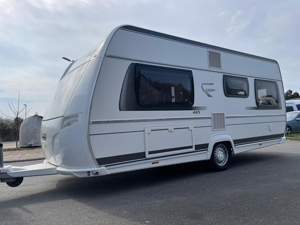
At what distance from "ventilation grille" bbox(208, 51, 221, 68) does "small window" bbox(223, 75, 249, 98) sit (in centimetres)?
39

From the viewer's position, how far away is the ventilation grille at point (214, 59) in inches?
267

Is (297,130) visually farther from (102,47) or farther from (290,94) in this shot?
(290,94)

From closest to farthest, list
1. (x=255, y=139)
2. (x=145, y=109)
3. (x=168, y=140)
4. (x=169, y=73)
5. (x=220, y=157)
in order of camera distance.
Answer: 1. (x=145, y=109)
2. (x=168, y=140)
3. (x=169, y=73)
4. (x=220, y=157)
5. (x=255, y=139)

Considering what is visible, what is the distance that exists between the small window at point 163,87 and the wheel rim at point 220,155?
59.5 inches

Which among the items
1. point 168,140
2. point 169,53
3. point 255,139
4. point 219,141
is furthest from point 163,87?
point 255,139

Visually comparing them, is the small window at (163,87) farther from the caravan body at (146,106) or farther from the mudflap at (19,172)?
the mudflap at (19,172)

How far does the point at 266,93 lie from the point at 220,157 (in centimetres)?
277

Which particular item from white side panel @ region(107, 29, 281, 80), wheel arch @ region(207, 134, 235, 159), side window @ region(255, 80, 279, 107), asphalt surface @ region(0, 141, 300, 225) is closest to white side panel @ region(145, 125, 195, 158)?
wheel arch @ region(207, 134, 235, 159)

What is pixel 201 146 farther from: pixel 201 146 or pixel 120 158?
pixel 120 158

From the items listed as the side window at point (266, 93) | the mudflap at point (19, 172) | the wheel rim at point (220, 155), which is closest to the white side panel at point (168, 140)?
the wheel rim at point (220, 155)

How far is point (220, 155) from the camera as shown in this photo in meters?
6.88

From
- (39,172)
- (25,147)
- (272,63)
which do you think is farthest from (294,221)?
(25,147)

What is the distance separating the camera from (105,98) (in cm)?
491

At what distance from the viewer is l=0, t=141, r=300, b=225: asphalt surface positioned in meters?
3.92
